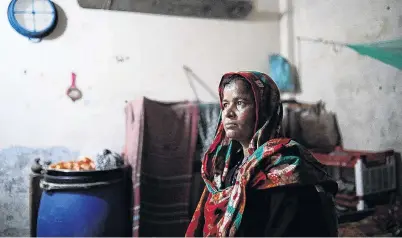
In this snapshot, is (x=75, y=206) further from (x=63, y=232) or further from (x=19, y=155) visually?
(x=19, y=155)

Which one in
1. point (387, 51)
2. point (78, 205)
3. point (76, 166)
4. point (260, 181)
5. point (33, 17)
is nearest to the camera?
point (260, 181)

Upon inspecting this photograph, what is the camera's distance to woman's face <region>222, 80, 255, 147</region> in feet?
2.67

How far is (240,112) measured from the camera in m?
0.82

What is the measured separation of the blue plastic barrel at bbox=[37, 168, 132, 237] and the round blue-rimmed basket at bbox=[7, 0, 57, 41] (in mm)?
892

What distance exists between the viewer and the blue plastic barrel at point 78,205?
1.48 metres

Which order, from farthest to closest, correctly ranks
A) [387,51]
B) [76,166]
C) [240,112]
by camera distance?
[76,166] → [387,51] → [240,112]

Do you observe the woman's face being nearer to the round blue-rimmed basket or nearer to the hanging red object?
the hanging red object

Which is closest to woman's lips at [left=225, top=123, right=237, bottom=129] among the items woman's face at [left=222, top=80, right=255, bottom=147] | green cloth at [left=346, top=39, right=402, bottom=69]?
woman's face at [left=222, top=80, right=255, bottom=147]

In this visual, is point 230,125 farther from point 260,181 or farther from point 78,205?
point 78,205

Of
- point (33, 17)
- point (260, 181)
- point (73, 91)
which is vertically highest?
point (33, 17)

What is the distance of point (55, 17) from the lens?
1883 millimetres

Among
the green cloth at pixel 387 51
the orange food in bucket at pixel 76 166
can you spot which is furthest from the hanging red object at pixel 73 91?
the green cloth at pixel 387 51

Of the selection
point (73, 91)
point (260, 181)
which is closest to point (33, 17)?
point (73, 91)

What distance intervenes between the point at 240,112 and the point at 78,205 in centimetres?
108
